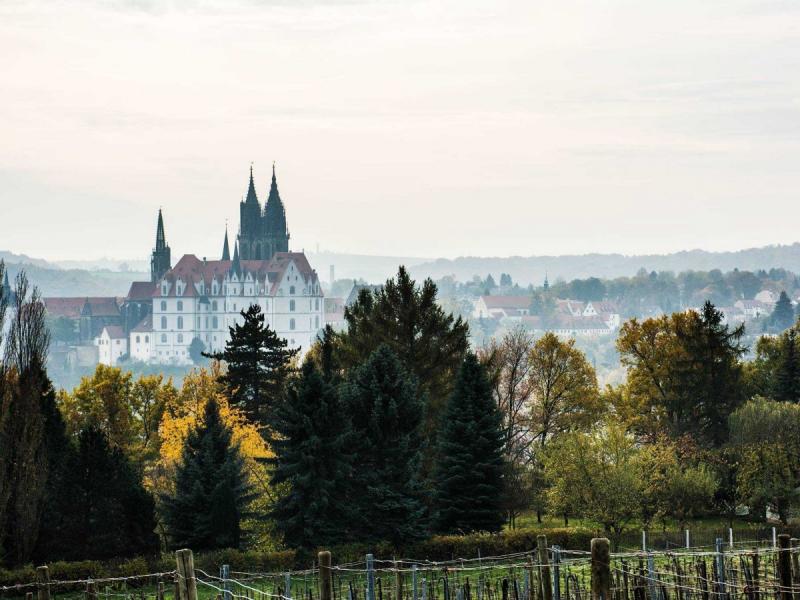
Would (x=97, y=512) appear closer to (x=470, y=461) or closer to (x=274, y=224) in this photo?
(x=470, y=461)

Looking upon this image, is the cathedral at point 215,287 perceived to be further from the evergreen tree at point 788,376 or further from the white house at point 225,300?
the evergreen tree at point 788,376

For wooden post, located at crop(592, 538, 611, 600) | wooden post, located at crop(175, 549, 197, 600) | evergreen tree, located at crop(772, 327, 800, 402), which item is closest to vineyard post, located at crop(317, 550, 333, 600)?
wooden post, located at crop(175, 549, 197, 600)

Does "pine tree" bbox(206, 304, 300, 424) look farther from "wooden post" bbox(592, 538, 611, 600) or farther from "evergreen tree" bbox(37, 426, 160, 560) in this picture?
"wooden post" bbox(592, 538, 611, 600)

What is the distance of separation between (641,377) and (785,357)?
538 cm

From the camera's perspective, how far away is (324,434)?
28906mm

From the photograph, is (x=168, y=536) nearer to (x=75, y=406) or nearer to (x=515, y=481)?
(x=515, y=481)

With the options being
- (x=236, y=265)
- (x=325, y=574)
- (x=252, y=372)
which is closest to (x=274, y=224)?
(x=236, y=265)

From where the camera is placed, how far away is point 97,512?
91.9 ft

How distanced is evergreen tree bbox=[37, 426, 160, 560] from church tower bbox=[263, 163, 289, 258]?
6510 inches

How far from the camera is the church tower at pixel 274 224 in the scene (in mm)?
194125

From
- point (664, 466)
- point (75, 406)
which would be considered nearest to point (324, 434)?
point (664, 466)

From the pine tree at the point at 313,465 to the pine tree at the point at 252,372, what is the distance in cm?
1214

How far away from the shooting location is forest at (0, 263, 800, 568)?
28391mm

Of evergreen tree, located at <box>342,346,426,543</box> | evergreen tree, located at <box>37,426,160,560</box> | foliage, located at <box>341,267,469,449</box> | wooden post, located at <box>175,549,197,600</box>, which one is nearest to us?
wooden post, located at <box>175,549,197,600</box>
